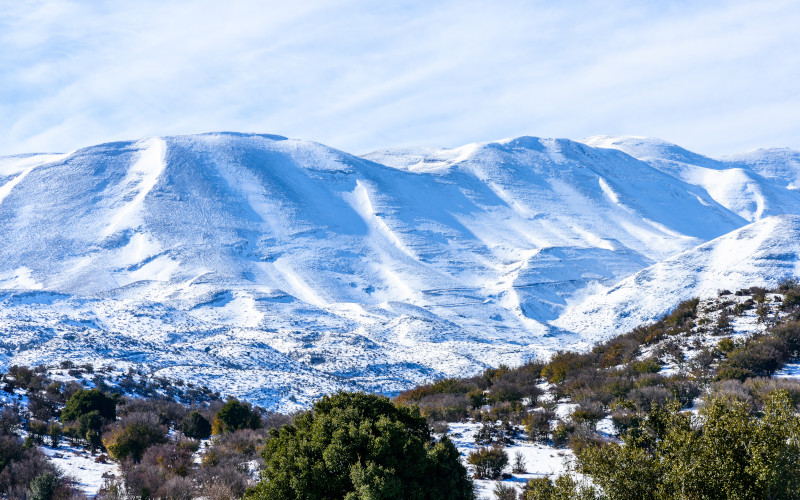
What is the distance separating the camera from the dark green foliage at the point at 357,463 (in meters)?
9.98

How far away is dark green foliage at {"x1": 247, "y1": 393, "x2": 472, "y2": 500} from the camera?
32.8 feet

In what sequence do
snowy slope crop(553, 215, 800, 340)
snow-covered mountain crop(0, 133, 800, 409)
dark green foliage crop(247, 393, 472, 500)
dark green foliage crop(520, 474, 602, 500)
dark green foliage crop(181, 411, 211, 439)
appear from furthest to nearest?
snowy slope crop(553, 215, 800, 340) → snow-covered mountain crop(0, 133, 800, 409) → dark green foliage crop(181, 411, 211, 439) → dark green foliage crop(247, 393, 472, 500) → dark green foliage crop(520, 474, 602, 500)

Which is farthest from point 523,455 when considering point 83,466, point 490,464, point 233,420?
point 83,466

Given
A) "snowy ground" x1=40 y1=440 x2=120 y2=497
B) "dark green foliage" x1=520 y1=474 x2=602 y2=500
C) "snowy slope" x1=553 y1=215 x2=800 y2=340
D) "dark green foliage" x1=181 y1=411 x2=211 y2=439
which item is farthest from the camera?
"snowy slope" x1=553 y1=215 x2=800 y2=340

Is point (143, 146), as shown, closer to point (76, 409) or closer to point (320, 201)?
point (320, 201)

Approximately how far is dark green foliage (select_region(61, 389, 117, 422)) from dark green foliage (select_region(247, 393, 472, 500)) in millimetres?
13737

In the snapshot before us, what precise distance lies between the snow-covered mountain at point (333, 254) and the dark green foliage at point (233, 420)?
15162mm

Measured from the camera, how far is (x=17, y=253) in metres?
101

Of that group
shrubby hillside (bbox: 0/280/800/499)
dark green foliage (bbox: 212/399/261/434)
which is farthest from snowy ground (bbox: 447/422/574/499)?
dark green foliage (bbox: 212/399/261/434)

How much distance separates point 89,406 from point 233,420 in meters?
5.12

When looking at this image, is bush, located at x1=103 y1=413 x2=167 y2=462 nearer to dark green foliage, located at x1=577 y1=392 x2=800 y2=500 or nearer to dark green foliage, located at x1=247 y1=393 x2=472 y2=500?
dark green foliage, located at x1=247 y1=393 x2=472 y2=500

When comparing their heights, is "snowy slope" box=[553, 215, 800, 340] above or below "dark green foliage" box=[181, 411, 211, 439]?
above

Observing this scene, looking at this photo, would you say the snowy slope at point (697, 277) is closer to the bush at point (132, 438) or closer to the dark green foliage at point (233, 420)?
the dark green foliage at point (233, 420)

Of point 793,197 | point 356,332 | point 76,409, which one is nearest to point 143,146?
point 356,332
